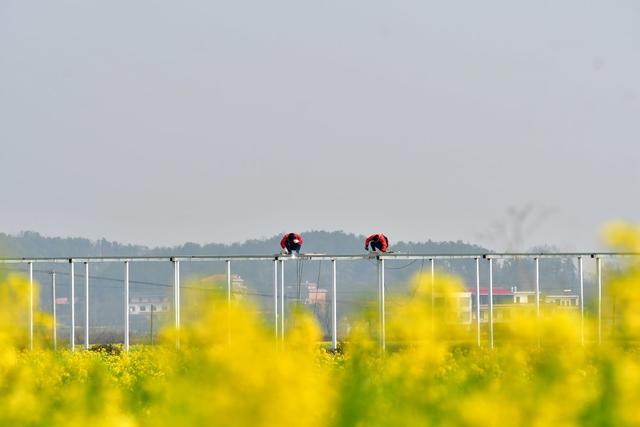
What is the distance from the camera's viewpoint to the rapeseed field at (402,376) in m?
3.35

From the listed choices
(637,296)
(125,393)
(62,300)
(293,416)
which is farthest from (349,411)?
(62,300)

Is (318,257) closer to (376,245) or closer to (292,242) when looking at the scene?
(292,242)

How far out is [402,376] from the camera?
4496 mm

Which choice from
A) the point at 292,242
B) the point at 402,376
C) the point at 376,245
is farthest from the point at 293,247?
the point at 402,376

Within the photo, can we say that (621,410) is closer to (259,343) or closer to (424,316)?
(424,316)

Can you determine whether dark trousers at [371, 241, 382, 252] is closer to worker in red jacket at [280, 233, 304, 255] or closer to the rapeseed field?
worker in red jacket at [280, 233, 304, 255]

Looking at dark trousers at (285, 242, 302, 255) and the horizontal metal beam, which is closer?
the horizontal metal beam

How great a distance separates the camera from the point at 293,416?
326cm

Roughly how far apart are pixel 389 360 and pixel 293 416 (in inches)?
56.7

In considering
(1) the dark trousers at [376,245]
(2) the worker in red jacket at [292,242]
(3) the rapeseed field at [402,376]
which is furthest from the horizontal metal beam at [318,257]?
(3) the rapeseed field at [402,376]

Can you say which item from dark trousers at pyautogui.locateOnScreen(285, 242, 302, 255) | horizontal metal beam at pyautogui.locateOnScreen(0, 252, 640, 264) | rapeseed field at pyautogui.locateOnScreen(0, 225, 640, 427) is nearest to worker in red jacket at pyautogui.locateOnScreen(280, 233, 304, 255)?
dark trousers at pyautogui.locateOnScreen(285, 242, 302, 255)

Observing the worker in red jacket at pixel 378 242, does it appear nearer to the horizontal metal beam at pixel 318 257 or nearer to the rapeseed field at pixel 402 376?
the horizontal metal beam at pixel 318 257

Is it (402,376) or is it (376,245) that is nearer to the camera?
(402,376)

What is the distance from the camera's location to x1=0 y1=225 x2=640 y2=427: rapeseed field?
335 centimetres
